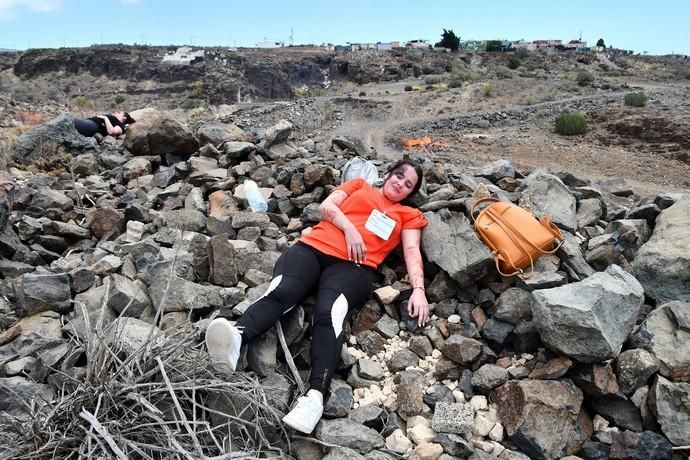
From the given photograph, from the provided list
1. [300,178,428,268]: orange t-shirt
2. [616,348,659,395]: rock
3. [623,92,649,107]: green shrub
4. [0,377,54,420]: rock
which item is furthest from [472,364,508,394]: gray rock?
[623,92,649,107]: green shrub

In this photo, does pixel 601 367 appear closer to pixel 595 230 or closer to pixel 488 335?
pixel 488 335

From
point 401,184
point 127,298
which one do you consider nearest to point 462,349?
point 401,184

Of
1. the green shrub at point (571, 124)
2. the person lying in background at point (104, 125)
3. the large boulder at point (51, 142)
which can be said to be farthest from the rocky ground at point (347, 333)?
the green shrub at point (571, 124)

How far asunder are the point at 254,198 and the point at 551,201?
8.59 feet

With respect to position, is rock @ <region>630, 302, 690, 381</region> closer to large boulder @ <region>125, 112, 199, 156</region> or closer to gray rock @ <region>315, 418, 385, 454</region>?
gray rock @ <region>315, 418, 385, 454</region>

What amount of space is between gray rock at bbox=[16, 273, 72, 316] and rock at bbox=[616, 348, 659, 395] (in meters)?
3.28

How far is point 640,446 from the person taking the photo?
7.88 feet

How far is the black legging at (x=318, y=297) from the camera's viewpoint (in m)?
2.73

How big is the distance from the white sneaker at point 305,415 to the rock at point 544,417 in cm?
99

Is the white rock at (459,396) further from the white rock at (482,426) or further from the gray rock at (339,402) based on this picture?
the gray rock at (339,402)

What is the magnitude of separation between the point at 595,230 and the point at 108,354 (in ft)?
11.7

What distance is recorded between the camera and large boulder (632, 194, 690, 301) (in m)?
3.07

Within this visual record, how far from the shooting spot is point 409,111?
70.9 ft

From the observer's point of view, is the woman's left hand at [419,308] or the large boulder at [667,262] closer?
the large boulder at [667,262]
